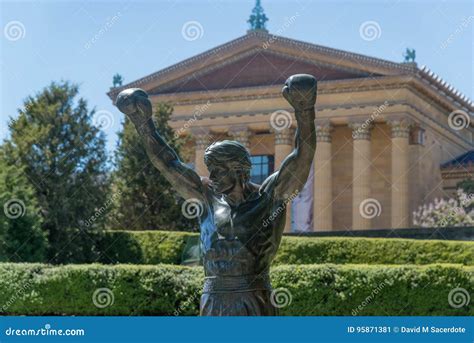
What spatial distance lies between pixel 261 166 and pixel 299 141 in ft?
182

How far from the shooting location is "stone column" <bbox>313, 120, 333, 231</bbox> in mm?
56344

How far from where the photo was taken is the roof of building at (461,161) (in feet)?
198

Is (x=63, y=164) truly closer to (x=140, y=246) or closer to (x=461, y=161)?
(x=140, y=246)

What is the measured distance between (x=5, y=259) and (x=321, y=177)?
32.6 meters

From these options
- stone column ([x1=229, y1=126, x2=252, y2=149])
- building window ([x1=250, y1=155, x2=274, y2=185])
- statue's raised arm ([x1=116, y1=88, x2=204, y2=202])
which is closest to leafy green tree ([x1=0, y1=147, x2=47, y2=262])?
statue's raised arm ([x1=116, y1=88, x2=204, y2=202])

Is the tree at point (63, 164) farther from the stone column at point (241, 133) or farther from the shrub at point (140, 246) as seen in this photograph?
the stone column at point (241, 133)

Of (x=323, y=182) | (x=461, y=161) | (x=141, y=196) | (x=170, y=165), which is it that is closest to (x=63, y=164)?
(x=141, y=196)

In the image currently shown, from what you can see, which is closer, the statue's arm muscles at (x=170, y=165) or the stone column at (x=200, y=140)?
the statue's arm muscles at (x=170, y=165)

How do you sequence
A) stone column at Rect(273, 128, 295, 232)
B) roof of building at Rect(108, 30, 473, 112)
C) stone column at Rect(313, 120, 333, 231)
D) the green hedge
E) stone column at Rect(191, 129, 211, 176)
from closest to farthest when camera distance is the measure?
the green hedge < roof of building at Rect(108, 30, 473, 112) < stone column at Rect(313, 120, 333, 231) < stone column at Rect(273, 128, 295, 232) < stone column at Rect(191, 129, 211, 176)

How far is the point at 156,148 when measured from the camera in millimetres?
5992

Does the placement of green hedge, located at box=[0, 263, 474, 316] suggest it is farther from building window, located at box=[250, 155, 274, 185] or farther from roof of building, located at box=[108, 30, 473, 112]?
building window, located at box=[250, 155, 274, 185]

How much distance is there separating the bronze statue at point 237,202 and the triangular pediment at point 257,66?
49448mm

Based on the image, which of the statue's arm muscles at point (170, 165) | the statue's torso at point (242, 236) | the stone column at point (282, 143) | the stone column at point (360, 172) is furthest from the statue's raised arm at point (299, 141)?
the stone column at point (282, 143)

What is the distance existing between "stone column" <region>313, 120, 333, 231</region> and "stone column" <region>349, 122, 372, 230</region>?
1.65 m
